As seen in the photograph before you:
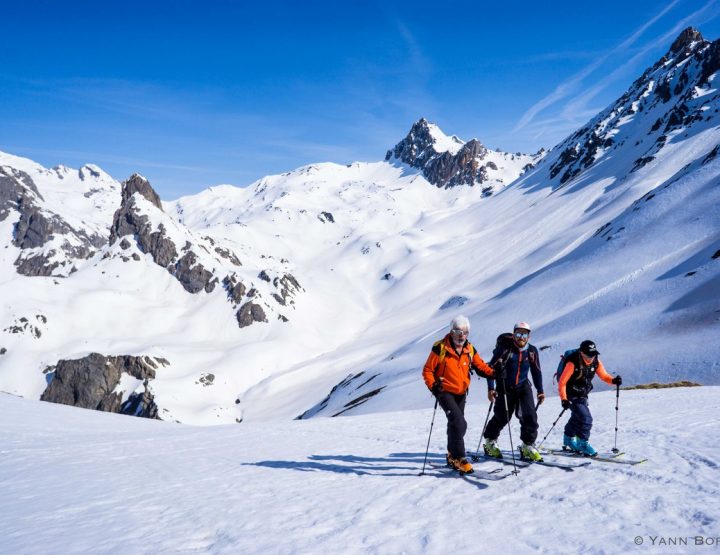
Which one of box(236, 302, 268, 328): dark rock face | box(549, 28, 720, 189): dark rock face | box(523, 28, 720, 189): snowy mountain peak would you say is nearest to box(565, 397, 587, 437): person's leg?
box(523, 28, 720, 189): snowy mountain peak

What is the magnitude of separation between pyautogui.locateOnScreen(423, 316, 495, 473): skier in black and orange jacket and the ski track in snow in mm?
587

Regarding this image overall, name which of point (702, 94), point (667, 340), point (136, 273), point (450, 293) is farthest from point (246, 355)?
point (702, 94)

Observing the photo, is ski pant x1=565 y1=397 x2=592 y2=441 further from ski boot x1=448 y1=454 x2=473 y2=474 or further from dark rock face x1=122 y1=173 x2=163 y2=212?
dark rock face x1=122 y1=173 x2=163 y2=212

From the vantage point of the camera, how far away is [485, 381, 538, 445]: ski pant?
30.7 ft

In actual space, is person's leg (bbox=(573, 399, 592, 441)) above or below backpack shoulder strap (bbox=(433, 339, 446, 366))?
below

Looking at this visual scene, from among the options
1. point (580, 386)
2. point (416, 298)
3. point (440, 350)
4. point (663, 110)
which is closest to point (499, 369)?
point (440, 350)

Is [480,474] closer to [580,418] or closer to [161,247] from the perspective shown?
[580,418]

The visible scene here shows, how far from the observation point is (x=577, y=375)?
966 cm

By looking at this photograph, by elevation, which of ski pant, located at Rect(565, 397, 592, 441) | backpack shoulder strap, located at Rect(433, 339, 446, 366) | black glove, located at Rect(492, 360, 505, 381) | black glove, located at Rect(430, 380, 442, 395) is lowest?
ski pant, located at Rect(565, 397, 592, 441)

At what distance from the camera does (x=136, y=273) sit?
581 feet

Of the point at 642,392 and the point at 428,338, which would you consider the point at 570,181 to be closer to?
the point at 428,338

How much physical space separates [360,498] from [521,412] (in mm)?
3978

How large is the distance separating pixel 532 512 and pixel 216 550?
4.66m

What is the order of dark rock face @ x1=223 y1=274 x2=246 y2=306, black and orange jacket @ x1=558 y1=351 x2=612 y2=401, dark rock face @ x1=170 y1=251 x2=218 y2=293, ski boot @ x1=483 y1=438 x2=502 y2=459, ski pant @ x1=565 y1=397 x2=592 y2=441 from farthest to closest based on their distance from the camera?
dark rock face @ x1=170 y1=251 x2=218 y2=293, dark rock face @ x1=223 y1=274 x2=246 y2=306, ski boot @ x1=483 y1=438 x2=502 y2=459, ski pant @ x1=565 y1=397 x2=592 y2=441, black and orange jacket @ x1=558 y1=351 x2=612 y2=401
